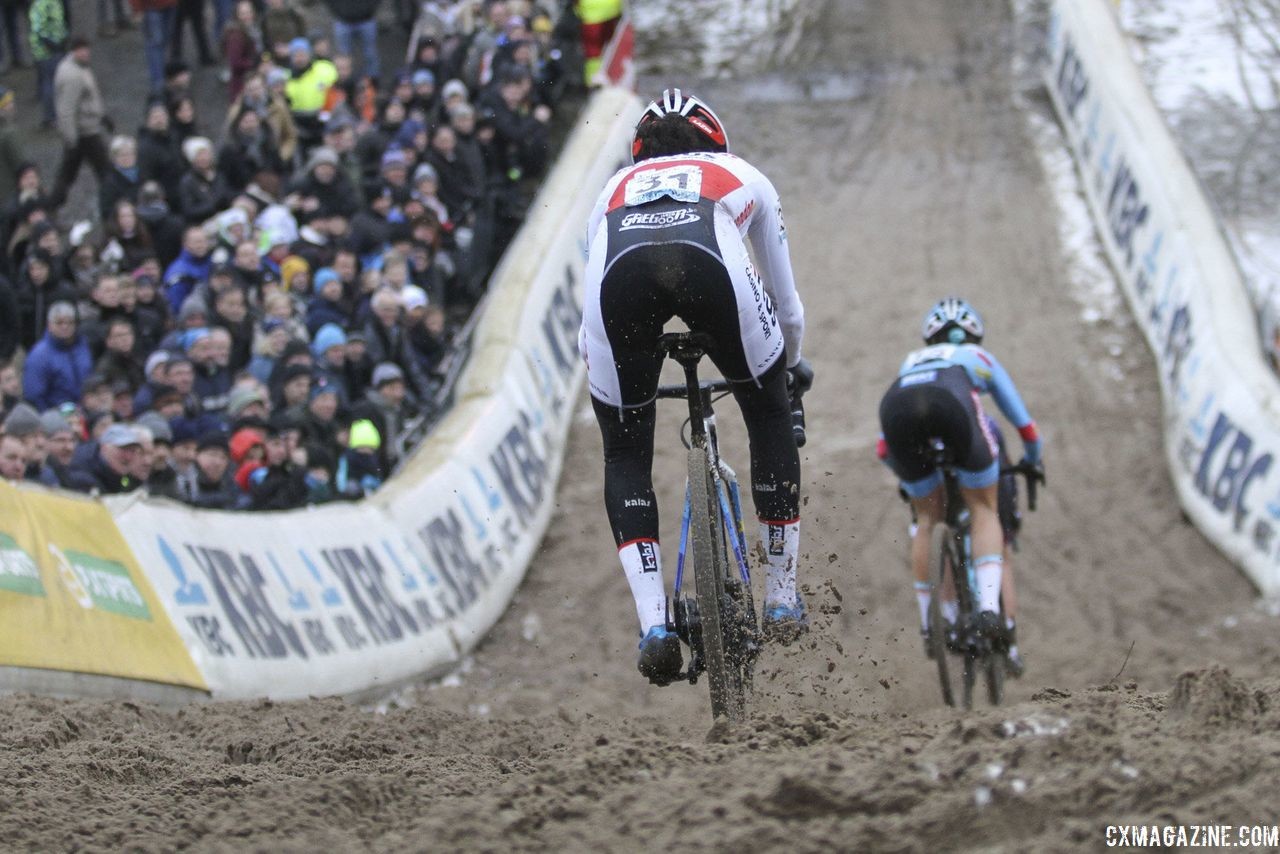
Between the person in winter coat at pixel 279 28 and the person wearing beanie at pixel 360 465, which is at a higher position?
the person in winter coat at pixel 279 28

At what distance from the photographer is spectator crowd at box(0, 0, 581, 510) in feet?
33.1

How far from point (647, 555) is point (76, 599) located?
3467 millimetres

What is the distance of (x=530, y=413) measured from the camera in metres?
12.4

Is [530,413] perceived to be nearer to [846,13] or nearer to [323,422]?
[323,422]

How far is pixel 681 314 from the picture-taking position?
566 cm

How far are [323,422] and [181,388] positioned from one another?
3.05ft

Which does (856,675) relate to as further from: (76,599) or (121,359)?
(121,359)

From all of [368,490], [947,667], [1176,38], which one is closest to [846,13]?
[1176,38]

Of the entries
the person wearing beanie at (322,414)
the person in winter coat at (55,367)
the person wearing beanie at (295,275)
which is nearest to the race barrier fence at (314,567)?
the person wearing beanie at (322,414)

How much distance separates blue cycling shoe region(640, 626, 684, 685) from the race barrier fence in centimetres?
345

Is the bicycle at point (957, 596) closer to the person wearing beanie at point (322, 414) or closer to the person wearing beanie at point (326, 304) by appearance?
the person wearing beanie at point (322, 414)

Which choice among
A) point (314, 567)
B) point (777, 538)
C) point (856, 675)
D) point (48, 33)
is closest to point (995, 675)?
point (856, 675)

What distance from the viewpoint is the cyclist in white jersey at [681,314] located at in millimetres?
5582

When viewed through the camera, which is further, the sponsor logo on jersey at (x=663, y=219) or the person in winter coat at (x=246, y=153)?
the person in winter coat at (x=246, y=153)
